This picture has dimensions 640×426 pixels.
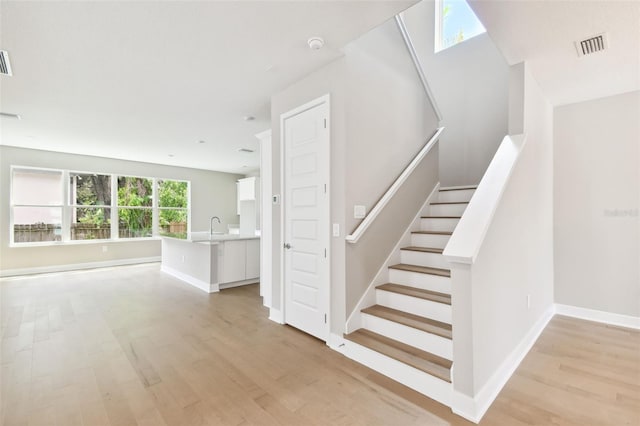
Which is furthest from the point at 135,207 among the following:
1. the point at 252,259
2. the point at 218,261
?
the point at 252,259

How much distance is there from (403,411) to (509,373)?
101cm

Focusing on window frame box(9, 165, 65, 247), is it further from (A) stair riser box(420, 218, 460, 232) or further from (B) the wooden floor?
(A) stair riser box(420, 218, 460, 232)

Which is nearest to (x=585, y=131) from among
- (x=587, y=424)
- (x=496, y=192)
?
(x=496, y=192)

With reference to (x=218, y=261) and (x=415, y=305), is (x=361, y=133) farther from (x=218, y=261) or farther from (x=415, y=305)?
(x=218, y=261)

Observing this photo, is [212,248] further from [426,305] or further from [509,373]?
[509,373]

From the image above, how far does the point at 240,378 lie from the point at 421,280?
1.84m

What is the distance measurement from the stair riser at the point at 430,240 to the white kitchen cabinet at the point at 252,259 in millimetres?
3161

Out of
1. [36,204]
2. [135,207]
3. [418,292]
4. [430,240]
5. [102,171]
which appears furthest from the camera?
[135,207]

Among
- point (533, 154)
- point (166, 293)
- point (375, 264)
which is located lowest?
point (166, 293)

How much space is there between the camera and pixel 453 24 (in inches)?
201

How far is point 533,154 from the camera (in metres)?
2.94

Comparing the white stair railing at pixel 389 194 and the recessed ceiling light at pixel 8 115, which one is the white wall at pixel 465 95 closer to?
the white stair railing at pixel 389 194

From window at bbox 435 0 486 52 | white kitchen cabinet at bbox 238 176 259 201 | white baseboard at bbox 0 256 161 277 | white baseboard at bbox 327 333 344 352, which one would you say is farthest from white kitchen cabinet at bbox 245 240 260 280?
window at bbox 435 0 486 52

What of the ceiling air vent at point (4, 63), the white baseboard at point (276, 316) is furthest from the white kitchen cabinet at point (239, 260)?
the ceiling air vent at point (4, 63)
